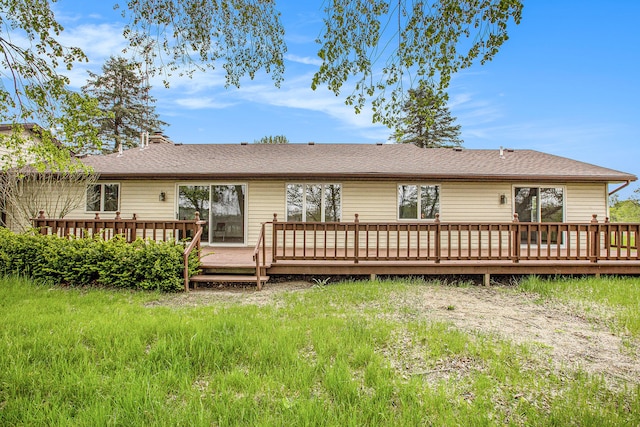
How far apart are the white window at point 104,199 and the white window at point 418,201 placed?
872 cm

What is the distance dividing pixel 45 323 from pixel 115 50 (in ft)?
12.7

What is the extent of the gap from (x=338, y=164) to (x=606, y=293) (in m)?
7.03

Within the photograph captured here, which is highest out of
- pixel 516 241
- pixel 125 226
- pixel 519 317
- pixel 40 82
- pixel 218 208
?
pixel 40 82

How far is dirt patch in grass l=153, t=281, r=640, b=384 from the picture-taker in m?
3.43

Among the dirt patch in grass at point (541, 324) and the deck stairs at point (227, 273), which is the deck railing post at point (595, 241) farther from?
the deck stairs at point (227, 273)

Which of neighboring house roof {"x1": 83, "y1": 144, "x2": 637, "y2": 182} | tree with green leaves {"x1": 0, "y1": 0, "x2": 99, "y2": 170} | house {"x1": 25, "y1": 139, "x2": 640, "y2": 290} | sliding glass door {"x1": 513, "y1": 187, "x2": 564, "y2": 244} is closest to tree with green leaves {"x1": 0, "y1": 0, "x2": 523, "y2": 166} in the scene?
tree with green leaves {"x1": 0, "y1": 0, "x2": 99, "y2": 170}

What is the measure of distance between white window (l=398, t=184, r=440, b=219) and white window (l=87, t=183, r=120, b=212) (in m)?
→ 8.72

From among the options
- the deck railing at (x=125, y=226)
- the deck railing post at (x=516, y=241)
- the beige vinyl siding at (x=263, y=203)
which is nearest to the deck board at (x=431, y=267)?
the deck railing post at (x=516, y=241)

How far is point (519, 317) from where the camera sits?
4859mm

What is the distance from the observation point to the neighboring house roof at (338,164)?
9.66m

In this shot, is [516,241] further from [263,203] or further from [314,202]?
[263,203]

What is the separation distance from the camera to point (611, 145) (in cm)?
1177

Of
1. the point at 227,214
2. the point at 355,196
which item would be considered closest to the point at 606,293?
the point at 355,196

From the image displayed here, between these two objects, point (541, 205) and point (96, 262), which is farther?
point (541, 205)
